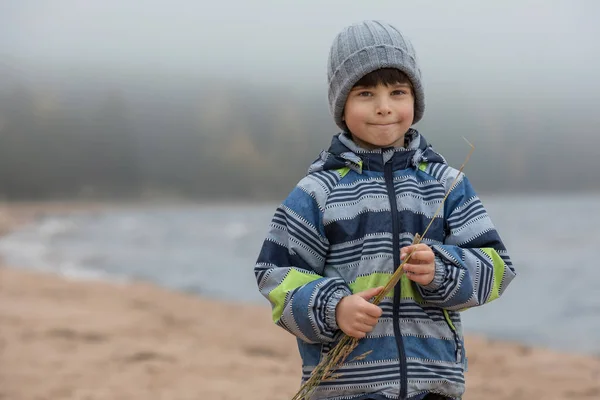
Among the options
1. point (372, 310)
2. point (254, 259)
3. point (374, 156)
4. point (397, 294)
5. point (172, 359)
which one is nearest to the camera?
point (372, 310)

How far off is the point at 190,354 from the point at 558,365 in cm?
294

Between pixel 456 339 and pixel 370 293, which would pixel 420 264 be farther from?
pixel 456 339

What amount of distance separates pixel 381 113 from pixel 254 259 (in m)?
15.5

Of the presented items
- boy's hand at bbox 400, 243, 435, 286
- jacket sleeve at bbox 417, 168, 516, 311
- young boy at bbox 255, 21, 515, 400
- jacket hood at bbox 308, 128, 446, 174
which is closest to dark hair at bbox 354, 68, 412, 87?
young boy at bbox 255, 21, 515, 400

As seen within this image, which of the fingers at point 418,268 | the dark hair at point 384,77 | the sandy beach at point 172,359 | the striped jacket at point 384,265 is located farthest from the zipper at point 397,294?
the sandy beach at point 172,359

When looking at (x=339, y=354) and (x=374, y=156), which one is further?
(x=374, y=156)

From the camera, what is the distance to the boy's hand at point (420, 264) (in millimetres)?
2021

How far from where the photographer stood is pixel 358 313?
2.02 meters

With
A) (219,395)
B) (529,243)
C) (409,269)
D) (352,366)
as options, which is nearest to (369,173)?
(409,269)

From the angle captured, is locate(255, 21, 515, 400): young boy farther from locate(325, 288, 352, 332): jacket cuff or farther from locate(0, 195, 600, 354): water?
locate(0, 195, 600, 354): water

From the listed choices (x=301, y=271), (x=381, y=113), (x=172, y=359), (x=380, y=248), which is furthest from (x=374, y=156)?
(x=172, y=359)

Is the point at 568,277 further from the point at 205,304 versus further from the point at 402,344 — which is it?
the point at 402,344

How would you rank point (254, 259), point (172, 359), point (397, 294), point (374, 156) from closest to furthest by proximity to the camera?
point (397, 294) < point (374, 156) < point (172, 359) < point (254, 259)

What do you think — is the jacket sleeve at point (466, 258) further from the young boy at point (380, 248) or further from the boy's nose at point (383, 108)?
the boy's nose at point (383, 108)
